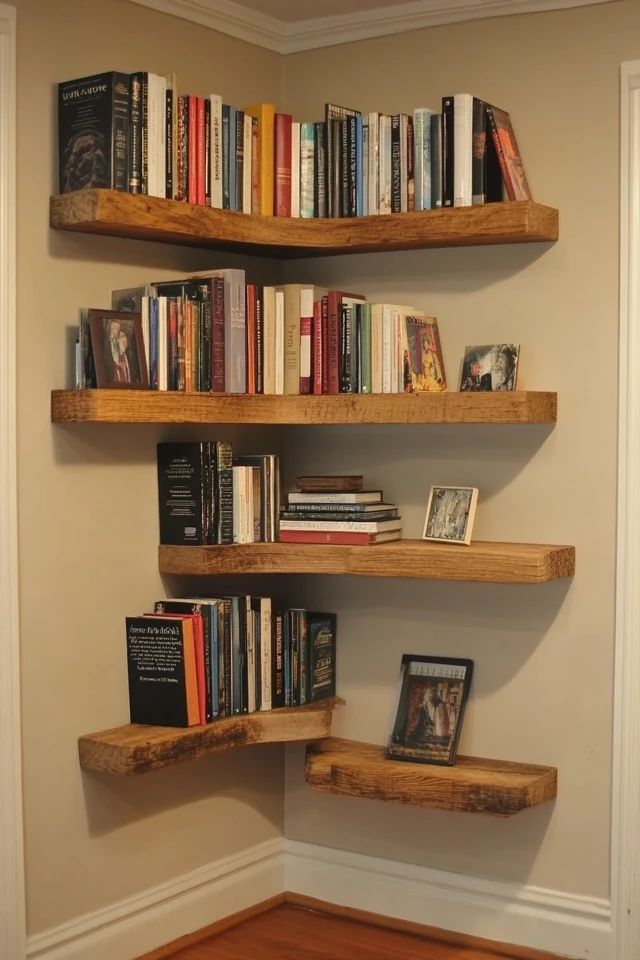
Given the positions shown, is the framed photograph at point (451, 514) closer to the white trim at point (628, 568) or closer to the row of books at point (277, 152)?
the white trim at point (628, 568)

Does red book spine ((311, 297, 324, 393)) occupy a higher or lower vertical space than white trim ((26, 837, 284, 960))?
higher

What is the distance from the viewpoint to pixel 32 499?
9.46 ft

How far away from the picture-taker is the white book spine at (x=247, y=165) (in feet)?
10.6

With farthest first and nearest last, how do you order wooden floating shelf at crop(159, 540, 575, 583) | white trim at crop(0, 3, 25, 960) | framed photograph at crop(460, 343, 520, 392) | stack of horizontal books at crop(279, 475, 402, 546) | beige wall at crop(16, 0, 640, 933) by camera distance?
1. stack of horizontal books at crop(279, 475, 402, 546)
2. framed photograph at crop(460, 343, 520, 392)
3. wooden floating shelf at crop(159, 540, 575, 583)
4. beige wall at crop(16, 0, 640, 933)
5. white trim at crop(0, 3, 25, 960)

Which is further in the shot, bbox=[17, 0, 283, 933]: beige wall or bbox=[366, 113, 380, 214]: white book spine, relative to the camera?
bbox=[366, 113, 380, 214]: white book spine

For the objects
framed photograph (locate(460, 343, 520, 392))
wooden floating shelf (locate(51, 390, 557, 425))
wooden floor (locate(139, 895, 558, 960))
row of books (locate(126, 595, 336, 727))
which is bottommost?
wooden floor (locate(139, 895, 558, 960))

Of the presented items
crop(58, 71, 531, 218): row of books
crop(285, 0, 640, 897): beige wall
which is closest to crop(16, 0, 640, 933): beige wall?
crop(285, 0, 640, 897): beige wall

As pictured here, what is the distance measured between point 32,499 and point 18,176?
0.71m

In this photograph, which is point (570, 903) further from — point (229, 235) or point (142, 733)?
point (229, 235)

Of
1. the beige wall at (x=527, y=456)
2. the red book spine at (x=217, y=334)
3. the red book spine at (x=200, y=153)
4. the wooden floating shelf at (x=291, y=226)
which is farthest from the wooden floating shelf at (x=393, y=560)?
the red book spine at (x=200, y=153)

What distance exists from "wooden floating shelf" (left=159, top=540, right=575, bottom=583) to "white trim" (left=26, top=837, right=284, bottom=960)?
825 millimetres

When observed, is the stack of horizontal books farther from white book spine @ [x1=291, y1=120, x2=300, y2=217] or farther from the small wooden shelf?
white book spine @ [x1=291, y1=120, x2=300, y2=217]

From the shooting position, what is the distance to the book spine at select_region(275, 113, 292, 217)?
3.29m

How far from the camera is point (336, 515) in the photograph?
3289mm
